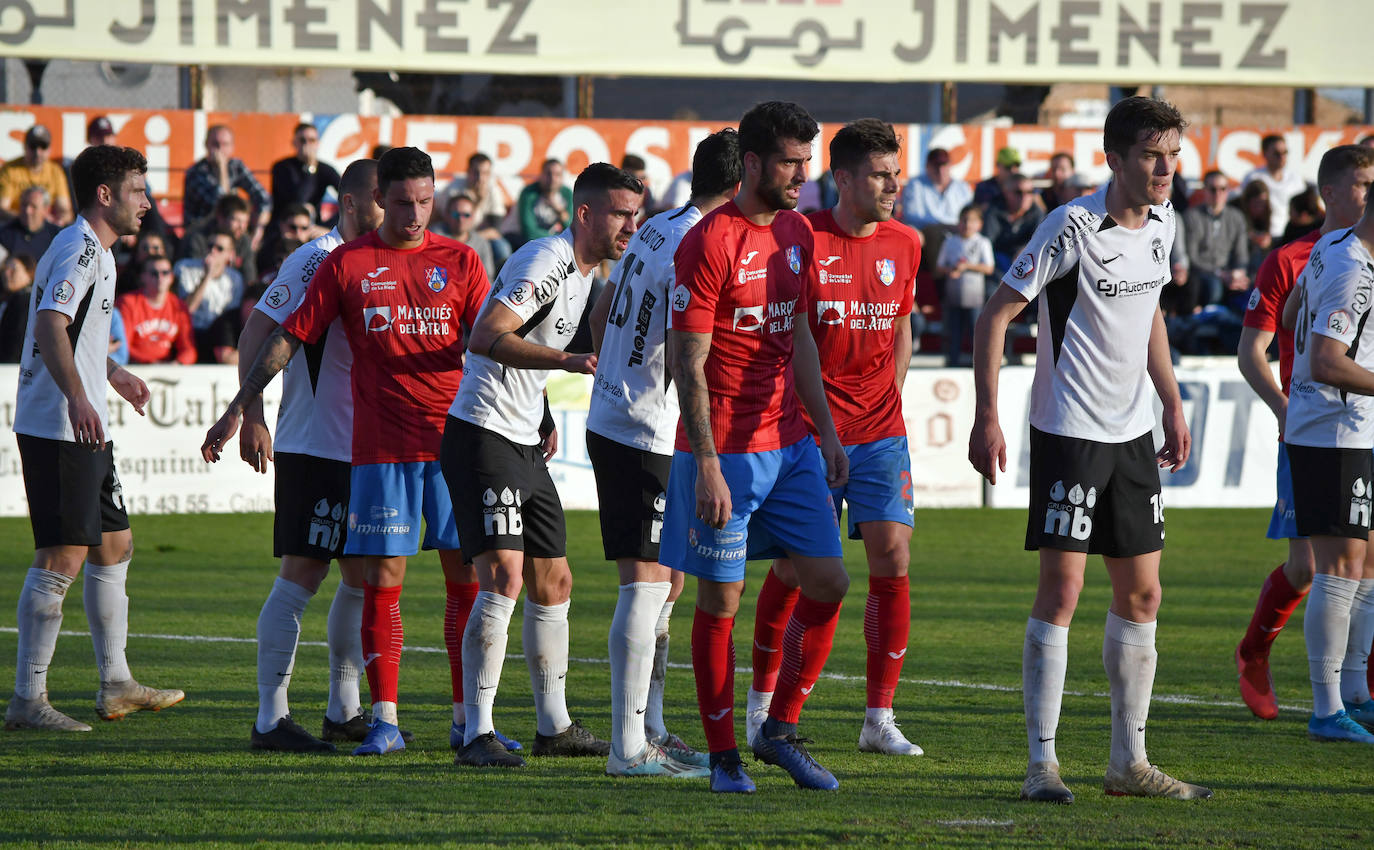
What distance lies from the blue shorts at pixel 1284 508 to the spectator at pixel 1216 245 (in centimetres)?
1187

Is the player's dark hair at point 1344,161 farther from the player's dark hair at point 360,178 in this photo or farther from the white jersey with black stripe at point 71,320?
the white jersey with black stripe at point 71,320

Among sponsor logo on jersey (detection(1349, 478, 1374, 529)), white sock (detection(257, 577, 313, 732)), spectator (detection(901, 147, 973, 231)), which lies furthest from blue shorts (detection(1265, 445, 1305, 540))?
spectator (detection(901, 147, 973, 231))

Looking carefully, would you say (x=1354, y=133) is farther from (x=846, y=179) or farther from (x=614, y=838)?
(x=614, y=838)

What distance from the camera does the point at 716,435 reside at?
221 inches

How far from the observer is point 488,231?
58.4 ft

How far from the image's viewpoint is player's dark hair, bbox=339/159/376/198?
23.4 ft

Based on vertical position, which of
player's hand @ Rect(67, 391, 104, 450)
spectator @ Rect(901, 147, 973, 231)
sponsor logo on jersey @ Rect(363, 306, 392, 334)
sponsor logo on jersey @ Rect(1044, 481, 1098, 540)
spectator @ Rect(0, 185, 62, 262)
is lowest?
sponsor logo on jersey @ Rect(1044, 481, 1098, 540)

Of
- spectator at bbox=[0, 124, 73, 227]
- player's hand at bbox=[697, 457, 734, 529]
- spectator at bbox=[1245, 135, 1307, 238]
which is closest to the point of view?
player's hand at bbox=[697, 457, 734, 529]

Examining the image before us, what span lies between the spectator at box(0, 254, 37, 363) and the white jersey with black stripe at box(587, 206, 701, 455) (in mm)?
10217

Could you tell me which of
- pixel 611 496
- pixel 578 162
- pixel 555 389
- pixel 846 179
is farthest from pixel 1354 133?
pixel 611 496

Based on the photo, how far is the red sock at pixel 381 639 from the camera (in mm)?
6559

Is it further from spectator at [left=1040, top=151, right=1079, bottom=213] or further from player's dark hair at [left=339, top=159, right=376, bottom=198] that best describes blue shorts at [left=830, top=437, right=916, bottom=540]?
spectator at [left=1040, top=151, right=1079, bottom=213]

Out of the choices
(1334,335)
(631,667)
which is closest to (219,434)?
(631,667)

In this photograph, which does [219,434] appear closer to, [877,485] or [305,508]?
[305,508]
